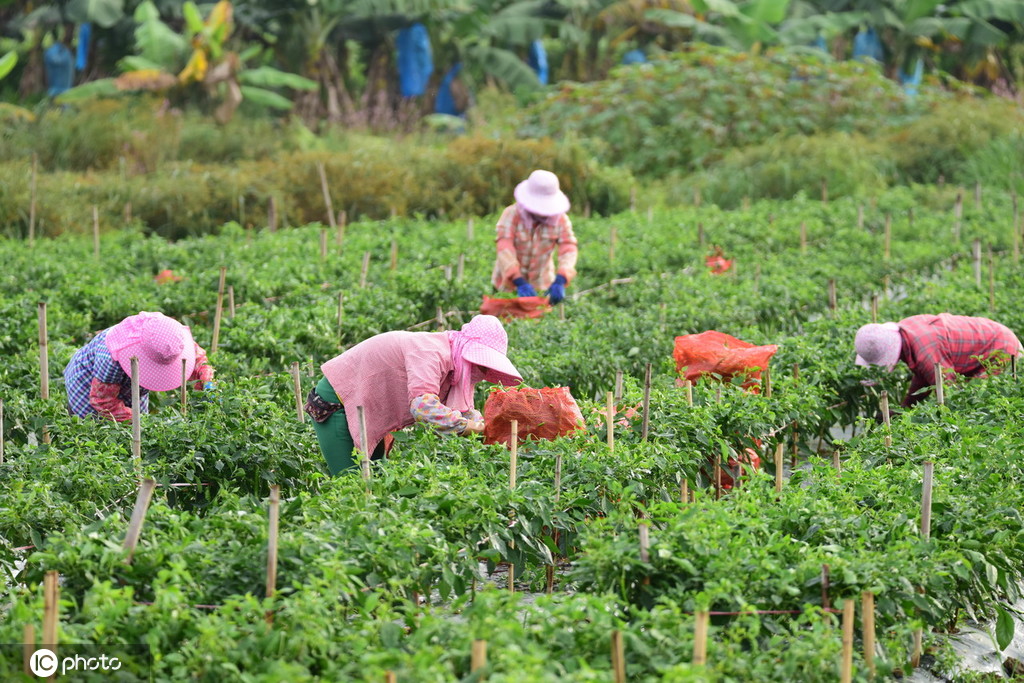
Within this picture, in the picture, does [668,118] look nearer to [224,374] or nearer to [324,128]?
[324,128]

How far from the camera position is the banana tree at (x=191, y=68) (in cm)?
1903

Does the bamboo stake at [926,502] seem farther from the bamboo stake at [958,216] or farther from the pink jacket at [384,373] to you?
the bamboo stake at [958,216]

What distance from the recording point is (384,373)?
231 inches

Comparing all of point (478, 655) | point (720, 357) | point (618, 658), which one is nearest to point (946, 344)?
point (720, 357)

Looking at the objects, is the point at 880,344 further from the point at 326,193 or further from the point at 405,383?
the point at 326,193

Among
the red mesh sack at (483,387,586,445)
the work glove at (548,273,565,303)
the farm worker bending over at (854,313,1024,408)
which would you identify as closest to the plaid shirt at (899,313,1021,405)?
the farm worker bending over at (854,313,1024,408)

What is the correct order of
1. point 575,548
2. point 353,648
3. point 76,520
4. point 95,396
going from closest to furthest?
point 353,648
point 76,520
point 575,548
point 95,396

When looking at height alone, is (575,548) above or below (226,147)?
above

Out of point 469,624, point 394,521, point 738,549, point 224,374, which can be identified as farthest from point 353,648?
point 224,374

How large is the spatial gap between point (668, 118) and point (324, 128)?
599cm

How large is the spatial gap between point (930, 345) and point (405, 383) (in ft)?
11.1

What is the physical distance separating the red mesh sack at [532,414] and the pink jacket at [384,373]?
401 millimetres

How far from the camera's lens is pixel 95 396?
6473mm

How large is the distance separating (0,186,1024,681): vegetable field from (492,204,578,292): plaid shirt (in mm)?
411
